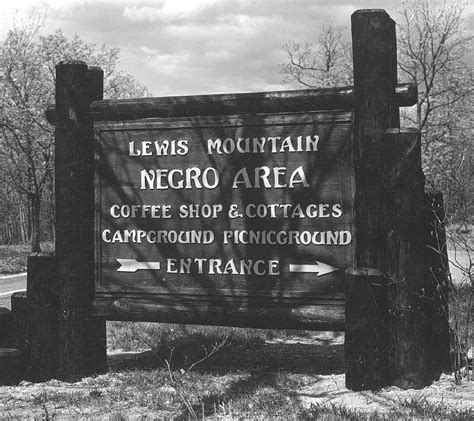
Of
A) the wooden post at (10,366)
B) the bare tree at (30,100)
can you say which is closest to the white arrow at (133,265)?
the wooden post at (10,366)

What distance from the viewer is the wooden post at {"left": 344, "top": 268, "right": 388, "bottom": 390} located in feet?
17.0

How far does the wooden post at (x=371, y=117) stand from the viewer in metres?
5.29

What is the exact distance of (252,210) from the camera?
571 cm

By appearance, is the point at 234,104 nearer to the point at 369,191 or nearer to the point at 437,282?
the point at 369,191

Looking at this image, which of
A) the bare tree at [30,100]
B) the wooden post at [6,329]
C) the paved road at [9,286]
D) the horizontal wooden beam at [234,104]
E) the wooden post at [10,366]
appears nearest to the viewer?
the horizontal wooden beam at [234,104]

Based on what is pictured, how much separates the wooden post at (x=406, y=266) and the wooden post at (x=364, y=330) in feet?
0.34

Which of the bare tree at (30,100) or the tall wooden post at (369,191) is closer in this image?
the tall wooden post at (369,191)

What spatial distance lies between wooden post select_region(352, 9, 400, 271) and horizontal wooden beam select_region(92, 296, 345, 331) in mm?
491

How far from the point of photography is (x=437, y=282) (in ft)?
17.9

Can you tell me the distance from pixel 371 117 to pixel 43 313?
3267mm

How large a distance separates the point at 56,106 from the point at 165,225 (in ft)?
4.75

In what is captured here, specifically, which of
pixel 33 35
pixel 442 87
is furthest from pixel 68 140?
pixel 442 87

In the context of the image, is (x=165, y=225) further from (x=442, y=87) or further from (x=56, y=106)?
(x=442, y=87)

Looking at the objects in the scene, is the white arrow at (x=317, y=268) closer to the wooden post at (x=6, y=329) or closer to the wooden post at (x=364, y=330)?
the wooden post at (x=364, y=330)
